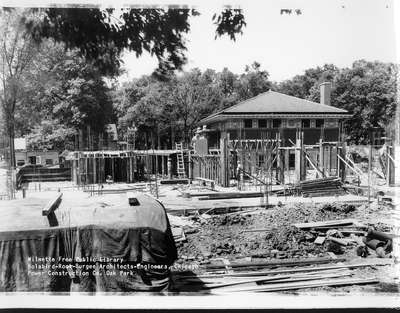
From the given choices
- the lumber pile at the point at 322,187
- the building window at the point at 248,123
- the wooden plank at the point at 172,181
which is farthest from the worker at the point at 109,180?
the lumber pile at the point at 322,187

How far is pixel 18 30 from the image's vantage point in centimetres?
850

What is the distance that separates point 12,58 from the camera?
9695 millimetres

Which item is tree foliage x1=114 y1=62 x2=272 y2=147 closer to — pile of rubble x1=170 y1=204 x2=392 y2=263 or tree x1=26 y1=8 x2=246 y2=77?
pile of rubble x1=170 y1=204 x2=392 y2=263

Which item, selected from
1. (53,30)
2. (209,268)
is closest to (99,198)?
(209,268)

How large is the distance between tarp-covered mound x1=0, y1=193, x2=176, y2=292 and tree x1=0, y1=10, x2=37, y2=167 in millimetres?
3768

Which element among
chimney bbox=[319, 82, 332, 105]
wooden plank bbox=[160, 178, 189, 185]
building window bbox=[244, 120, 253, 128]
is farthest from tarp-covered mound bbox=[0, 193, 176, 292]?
chimney bbox=[319, 82, 332, 105]

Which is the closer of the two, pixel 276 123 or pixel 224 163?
pixel 224 163

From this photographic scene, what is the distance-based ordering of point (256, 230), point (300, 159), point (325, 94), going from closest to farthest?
1. point (256, 230)
2. point (300, 159)
3. point (325, 94)

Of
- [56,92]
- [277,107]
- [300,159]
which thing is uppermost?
[277,107]

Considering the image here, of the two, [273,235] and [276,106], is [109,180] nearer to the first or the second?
[276,106]

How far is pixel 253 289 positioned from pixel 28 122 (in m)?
9.35

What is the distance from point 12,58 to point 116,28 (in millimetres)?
3647

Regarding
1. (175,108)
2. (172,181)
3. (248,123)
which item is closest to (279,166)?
(248,123)

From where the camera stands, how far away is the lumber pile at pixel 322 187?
20.3 metres
